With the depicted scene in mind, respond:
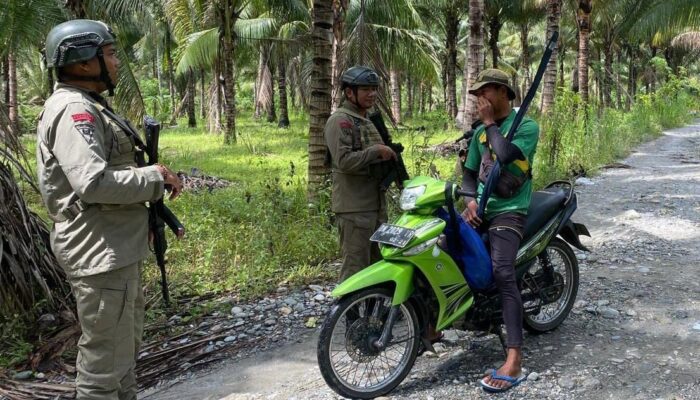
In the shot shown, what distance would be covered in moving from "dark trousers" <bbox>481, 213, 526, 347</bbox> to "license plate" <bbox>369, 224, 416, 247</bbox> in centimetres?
62

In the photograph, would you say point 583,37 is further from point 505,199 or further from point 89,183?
point 89,183

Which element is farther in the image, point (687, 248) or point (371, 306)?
point (687, 248)

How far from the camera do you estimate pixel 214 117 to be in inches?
922

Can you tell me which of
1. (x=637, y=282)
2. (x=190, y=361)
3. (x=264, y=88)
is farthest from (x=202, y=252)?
(x=264, y=88)

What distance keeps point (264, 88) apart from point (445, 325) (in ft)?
78.5

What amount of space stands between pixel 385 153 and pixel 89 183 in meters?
1.98

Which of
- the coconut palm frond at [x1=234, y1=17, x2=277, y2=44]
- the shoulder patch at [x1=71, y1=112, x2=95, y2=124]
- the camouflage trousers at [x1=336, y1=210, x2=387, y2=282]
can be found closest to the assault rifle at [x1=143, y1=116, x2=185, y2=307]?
the shoulder patch at [x1=71, y1=112, x2=95, y2=124]

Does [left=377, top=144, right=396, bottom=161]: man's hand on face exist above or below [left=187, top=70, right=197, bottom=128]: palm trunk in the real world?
below

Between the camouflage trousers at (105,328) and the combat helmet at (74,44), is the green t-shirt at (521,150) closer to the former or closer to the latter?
the camouflage trousers at (105,328)

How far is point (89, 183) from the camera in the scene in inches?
100

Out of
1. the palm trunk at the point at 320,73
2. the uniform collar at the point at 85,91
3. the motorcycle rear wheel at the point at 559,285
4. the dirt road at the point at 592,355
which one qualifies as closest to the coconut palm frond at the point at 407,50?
the palm trunk at the point at 320,73

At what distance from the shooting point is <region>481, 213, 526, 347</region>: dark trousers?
3.46 metres

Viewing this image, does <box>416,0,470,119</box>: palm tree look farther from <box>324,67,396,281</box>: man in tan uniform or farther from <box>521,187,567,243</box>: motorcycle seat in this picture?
<box>521,187,567,243</box>: motorcycle seat

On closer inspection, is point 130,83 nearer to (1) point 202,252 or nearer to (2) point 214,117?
(1) point 202,252
